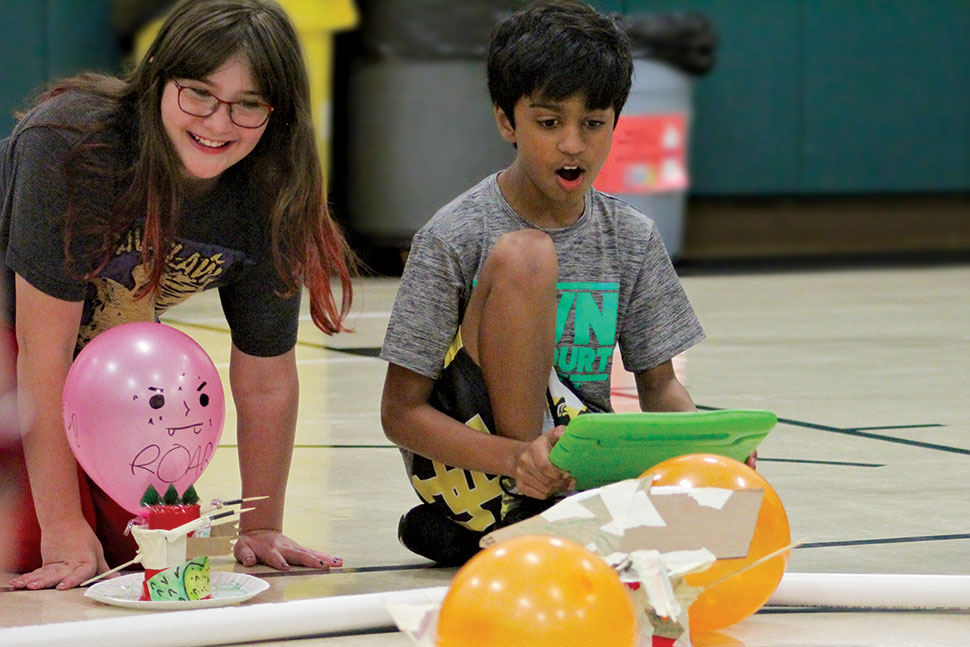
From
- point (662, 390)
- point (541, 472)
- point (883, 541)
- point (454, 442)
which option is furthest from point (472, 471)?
point (883, 541)

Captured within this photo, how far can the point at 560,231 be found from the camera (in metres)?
1.86

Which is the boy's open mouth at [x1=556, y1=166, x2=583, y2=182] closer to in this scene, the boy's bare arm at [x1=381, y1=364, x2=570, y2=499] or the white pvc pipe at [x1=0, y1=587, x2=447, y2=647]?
the boy's bare arm at [x1=381, y1=364, x2=570, y2=499]

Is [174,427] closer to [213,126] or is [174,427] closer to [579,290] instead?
[213,126]

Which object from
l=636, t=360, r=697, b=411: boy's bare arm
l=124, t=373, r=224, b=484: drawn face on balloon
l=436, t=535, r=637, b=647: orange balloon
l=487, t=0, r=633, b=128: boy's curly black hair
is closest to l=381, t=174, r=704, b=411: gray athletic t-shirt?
l=636, t=360, r=697, b=411: boy's bare arm

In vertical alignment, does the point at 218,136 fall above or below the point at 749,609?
above

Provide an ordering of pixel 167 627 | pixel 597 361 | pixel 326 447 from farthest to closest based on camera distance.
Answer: pixel 326 447 < pixel 597 361 < pixel 167 627

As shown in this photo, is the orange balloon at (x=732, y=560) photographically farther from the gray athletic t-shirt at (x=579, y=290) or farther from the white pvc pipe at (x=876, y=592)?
the gray athletic t-shirt at (x=579, y=290)

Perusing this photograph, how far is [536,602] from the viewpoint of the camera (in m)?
1.23

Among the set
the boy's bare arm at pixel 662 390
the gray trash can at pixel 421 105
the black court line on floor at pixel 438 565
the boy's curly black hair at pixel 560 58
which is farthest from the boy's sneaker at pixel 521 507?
the gray trash can at pixel 421 105

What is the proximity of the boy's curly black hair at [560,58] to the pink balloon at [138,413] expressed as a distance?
1.56 ft

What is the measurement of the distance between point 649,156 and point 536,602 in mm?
4872

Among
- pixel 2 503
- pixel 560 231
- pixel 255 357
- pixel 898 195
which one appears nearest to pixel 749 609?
pixel 560 231

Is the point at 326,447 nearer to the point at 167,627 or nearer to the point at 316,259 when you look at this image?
the point at 316,259

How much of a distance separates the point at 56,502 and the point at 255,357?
29cm
